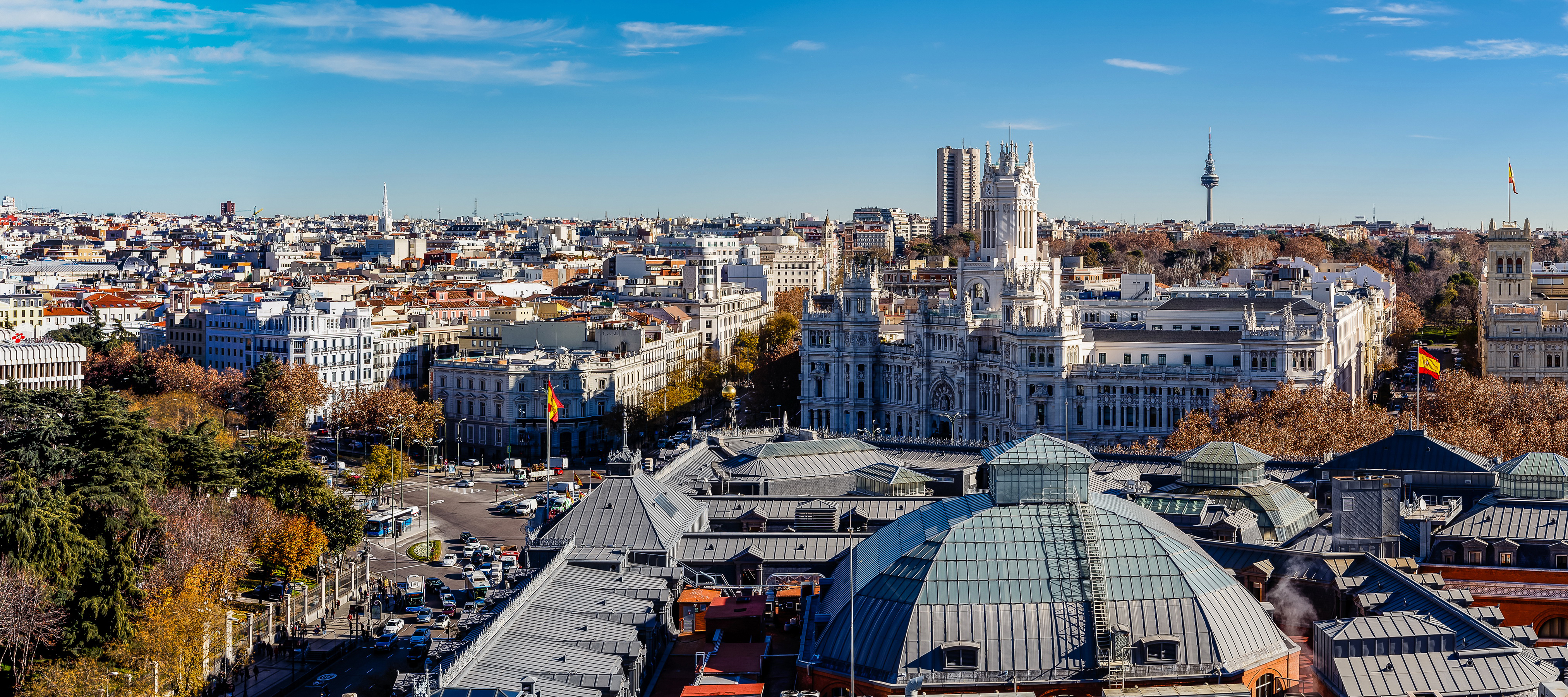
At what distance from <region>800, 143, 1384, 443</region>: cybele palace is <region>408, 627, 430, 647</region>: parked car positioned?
55.0 metres

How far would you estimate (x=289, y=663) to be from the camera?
64.8 m

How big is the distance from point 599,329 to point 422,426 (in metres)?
28.4

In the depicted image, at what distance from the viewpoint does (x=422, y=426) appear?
118188 millimetres

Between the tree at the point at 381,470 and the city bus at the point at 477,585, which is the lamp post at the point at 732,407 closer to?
the tree at the point at 381,470

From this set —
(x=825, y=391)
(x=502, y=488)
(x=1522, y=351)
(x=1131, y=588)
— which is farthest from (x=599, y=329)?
(x=1131, y=588)

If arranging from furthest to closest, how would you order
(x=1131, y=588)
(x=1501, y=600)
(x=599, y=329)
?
(x=599, y=329)
(x=1501, y=600)
(x=1131, y=588)

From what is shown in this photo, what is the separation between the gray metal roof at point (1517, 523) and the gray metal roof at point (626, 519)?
2625 cm

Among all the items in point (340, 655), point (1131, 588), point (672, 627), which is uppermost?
point (1131, 588)

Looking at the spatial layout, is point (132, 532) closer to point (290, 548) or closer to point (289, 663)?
point (290, 548)

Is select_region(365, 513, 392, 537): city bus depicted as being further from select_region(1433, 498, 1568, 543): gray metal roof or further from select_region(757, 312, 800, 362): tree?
select_region(757, 312, 800, 362): tree

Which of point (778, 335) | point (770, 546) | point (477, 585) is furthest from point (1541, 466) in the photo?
point (778, 335)

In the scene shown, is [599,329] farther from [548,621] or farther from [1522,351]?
[548,621]

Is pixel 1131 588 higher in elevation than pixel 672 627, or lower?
higher

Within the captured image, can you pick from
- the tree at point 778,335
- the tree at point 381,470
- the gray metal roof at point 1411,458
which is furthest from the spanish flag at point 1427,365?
the tree at point 778,335
